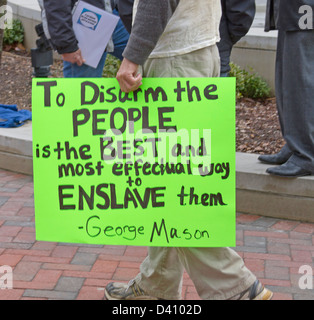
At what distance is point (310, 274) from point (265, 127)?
240 centimetres

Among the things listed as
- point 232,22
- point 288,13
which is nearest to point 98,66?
point 232,22

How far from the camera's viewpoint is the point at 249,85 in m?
6.59

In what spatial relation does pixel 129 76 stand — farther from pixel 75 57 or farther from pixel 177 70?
pixel 75 57

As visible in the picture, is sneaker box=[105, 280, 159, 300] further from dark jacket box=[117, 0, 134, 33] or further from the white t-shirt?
dark jacket box=[117, 0, 134, 33]

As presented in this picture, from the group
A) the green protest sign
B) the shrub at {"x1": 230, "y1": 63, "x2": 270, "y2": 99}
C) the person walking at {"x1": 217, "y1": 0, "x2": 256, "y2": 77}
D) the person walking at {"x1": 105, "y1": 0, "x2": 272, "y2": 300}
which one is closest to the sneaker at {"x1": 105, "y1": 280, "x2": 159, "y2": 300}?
the person walking at {"x1": 105, "y1": 0, "x2": 272, "y2": 300}

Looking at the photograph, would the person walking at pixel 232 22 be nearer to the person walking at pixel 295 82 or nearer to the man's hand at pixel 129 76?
the person walking at pixel 295 82

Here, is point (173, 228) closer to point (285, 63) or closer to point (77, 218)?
point (77, 218)

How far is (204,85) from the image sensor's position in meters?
2.89

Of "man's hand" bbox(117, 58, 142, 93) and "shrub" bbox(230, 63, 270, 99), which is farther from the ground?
"man's hand" bbox(117, 58, 142, 93)

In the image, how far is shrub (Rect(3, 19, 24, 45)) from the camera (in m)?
8.66

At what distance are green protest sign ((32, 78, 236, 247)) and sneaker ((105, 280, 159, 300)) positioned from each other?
1.25 ft

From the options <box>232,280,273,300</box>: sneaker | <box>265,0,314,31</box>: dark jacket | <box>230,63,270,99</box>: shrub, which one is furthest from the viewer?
<box>230,63,270,99</box>: shrub
